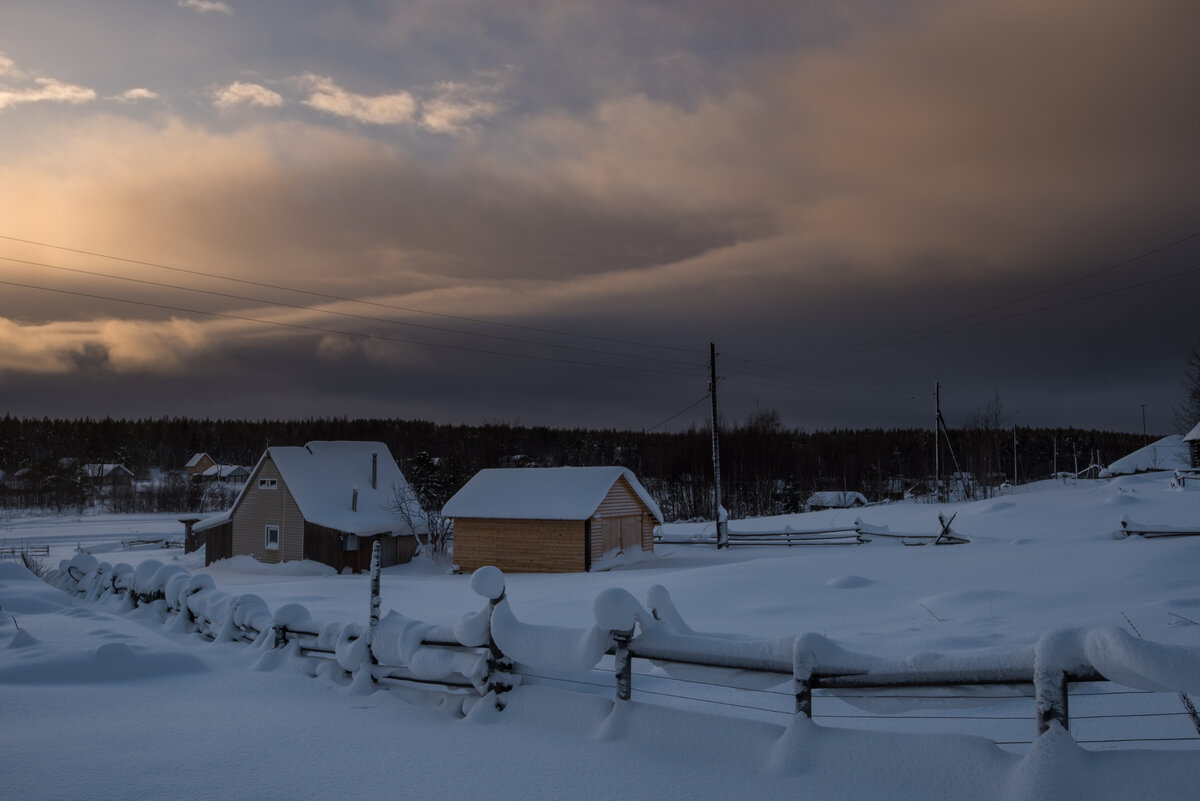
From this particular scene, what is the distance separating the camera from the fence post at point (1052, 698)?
483cm

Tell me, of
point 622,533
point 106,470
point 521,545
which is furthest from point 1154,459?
point 106,470

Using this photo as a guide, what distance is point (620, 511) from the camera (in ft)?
122

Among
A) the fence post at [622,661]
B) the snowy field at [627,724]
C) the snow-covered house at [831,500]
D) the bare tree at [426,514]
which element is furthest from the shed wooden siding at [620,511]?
the snow-covered house at [831,500]

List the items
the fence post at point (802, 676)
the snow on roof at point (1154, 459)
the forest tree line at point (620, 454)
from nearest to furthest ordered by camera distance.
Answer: the fence post at point (802, 676) → the snow on roof at point (1154, 459) → the forest tree line at point (620, 454)

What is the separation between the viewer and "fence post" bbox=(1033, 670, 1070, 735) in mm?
4832

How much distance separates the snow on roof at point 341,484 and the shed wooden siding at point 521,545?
592 cm

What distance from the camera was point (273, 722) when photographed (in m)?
7.62

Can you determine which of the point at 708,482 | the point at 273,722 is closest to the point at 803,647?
the point at 273,722

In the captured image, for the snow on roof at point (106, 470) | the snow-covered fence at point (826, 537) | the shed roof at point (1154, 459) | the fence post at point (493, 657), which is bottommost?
Answer: the snow-covered fence at point (826, 537)

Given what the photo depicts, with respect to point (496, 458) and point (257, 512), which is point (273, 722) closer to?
point (257, 512)

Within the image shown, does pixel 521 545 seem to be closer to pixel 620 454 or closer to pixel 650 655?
pixel 650 655

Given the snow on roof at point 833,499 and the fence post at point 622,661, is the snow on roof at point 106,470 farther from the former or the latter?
the fence post at point 622,661

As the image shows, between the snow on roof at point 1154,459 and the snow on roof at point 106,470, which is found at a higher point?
the snow on roof at point 106,470

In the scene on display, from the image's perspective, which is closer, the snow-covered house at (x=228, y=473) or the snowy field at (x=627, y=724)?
the snowy field at (x=627, y=724)
